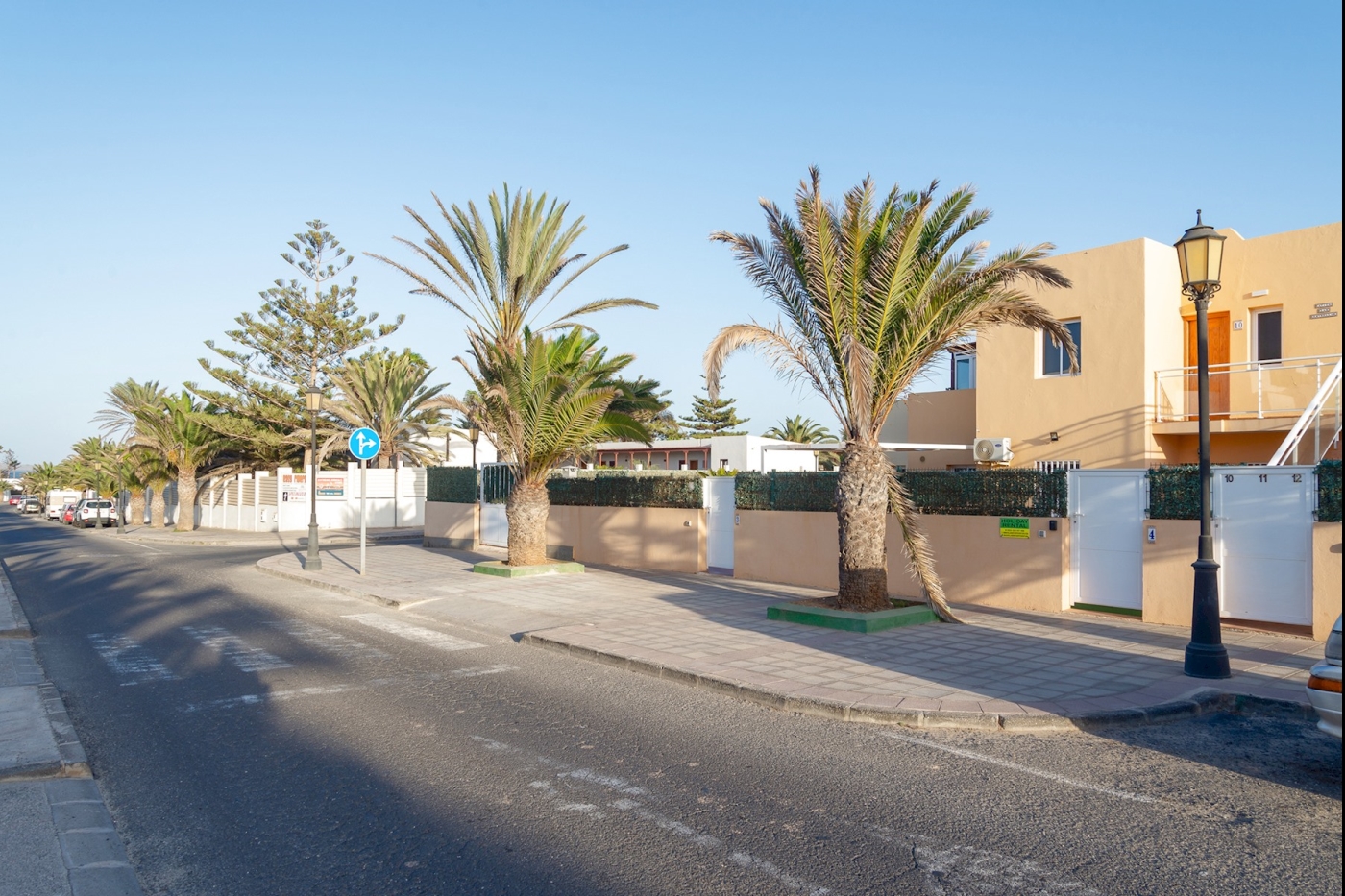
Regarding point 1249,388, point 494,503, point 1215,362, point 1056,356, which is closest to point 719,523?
point 1056,356

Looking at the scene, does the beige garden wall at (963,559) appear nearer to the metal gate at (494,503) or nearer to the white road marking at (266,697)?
the white road marking at (266,697)

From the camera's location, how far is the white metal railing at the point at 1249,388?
15148 mm

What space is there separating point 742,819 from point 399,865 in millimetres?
1765

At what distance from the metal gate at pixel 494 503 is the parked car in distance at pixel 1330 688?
756 inches

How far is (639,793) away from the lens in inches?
212

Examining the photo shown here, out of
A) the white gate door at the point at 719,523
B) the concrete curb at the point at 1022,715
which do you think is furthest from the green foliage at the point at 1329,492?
the white gate door at the point at 719,523

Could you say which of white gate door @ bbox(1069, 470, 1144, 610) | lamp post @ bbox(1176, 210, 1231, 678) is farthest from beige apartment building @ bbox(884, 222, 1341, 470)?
lamp post @ bbox(1176, 210, 1231, 678)

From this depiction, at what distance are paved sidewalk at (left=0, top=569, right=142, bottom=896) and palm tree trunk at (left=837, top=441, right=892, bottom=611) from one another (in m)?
8.19

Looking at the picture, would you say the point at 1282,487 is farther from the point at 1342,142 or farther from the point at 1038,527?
the point at 1342,142

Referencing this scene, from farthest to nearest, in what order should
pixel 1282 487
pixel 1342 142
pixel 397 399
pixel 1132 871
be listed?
pixel 397 399 < pixel 1282 487 < pixel 1132 871 < pixel 1342 142

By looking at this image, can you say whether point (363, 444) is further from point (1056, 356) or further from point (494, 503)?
point (1056, 356)

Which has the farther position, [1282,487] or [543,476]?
[543,476]

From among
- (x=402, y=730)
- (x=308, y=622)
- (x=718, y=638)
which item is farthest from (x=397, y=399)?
(x=402, y=730)

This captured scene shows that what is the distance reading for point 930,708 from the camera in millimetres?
7145
